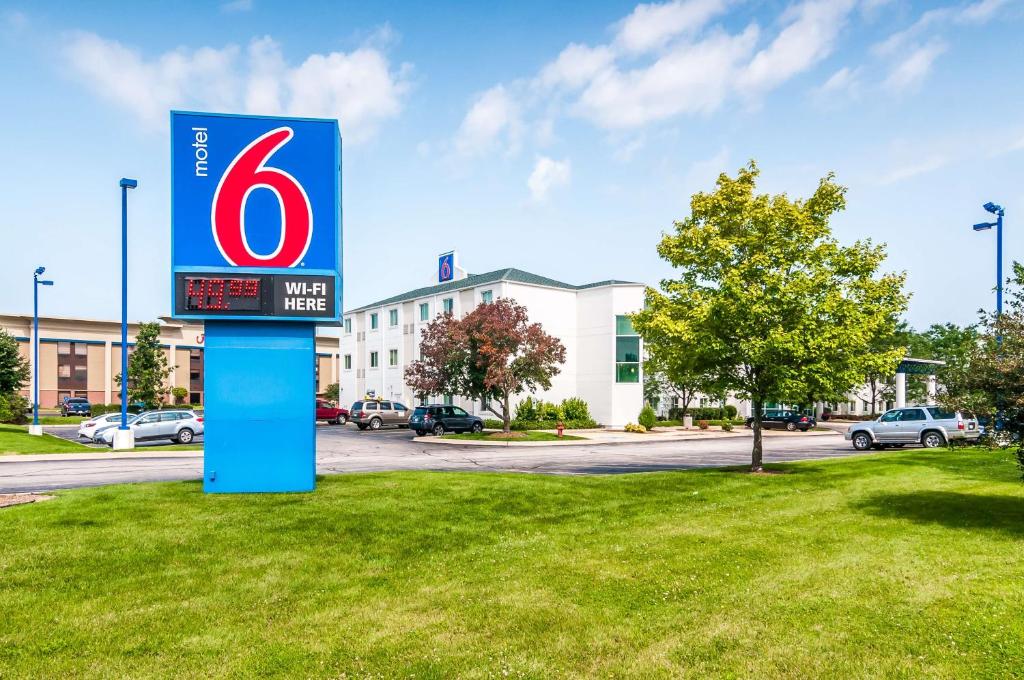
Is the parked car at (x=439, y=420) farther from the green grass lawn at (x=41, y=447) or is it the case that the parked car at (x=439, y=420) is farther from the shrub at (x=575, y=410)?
the green grass lawn at (x=41, y=447)

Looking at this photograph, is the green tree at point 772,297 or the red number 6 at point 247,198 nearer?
the red number 6 at point 247,198

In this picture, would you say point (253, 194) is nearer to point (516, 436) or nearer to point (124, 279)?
point (124, 279)

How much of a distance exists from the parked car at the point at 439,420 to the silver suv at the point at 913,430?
20.2 m

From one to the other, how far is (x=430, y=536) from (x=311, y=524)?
6.77 feet

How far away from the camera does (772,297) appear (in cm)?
1603

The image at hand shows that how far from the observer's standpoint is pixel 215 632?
6.05 meters

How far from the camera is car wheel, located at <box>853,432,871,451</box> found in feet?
93.6

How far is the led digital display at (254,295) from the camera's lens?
12828 mm

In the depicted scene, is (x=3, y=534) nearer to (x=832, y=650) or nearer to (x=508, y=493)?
(x=508, y=493)

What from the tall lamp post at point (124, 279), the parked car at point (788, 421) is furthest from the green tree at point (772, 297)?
the parked car at point (788, 421)

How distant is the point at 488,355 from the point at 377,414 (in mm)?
11656

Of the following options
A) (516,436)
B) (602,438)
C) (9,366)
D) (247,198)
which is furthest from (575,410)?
(9,366)

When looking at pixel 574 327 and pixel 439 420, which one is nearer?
pixel 439 420

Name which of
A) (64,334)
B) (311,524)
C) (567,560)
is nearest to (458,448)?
(311,524)
